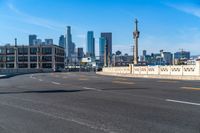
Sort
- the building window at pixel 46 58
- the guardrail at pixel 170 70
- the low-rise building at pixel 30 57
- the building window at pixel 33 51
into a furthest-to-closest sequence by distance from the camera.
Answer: the building window at pixel 33 51
the building window at pixel 46 58
the low-rise building at pixel 30 57
the guardrail at pixel 170 70

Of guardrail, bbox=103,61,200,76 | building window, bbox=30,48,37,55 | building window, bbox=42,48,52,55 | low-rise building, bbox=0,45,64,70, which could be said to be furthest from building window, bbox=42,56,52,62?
guardrail, bbox=103,61,200,76

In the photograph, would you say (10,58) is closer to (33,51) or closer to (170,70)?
(33,51)

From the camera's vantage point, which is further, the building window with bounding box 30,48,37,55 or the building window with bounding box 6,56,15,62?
the building window with bounding box 6,56,15,62

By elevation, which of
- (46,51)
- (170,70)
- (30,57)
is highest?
(46,51)

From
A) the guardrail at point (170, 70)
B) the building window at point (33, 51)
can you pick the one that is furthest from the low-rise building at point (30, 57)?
the guardrail at point (170, 70)

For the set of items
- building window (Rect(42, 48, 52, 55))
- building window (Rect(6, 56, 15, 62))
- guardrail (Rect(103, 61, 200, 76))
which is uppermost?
building window (Rect(42, 48, 52, 55))

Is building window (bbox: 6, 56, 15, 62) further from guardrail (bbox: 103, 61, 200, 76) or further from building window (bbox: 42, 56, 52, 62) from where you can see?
guardrail (bbox: 103, 61, 200, 76)

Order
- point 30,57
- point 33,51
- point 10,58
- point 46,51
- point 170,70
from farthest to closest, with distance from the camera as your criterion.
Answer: point 10,58, point 30,57, point 33,51, point 46,51, point 170,70

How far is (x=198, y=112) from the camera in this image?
344 inches

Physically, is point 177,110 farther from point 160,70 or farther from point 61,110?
point 160,70

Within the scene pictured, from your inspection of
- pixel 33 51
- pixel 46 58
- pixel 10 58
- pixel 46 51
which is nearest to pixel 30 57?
pixel 33 51

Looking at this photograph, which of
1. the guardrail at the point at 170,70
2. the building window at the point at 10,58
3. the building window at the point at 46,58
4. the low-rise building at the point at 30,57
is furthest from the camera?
the building window at the point at 10,58

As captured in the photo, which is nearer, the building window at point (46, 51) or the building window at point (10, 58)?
the building window at point (46, 51)

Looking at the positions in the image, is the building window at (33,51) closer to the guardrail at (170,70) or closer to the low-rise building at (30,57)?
the low-rise building at (30,57)
